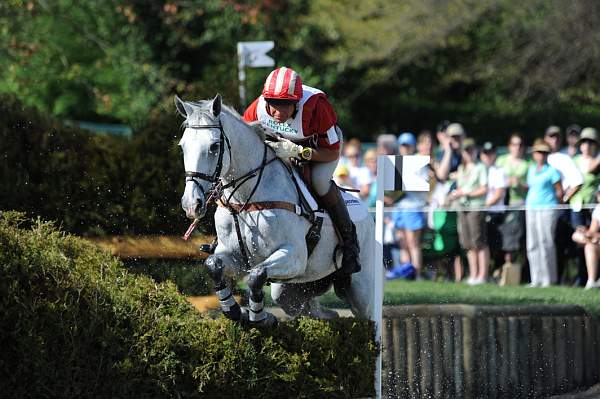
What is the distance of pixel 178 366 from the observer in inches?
237

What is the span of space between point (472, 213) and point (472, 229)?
0.58ft

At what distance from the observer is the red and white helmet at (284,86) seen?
6.93 meters

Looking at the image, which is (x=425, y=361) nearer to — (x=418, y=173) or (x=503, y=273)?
(x=418, y=173)

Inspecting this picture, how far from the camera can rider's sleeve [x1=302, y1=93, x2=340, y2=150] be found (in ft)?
23.5

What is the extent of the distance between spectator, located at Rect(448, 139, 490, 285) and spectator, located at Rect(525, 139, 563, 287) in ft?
1.65

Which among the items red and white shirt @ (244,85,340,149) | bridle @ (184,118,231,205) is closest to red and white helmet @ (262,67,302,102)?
red and white shirt @ (244,85,340,149)

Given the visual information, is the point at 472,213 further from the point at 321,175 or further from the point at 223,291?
the point at 223,291

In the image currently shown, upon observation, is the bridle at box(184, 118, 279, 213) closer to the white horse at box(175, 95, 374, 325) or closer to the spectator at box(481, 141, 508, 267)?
the white horse at box(175, 95, 374, 325)

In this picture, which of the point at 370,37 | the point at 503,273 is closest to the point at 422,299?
the point at 503,273

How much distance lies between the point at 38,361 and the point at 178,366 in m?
0.81

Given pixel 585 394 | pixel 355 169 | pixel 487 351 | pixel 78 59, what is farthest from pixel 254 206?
pixel 78 59

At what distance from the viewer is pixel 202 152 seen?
6.38m

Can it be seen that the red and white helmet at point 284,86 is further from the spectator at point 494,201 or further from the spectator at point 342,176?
the spectator at point 342,176

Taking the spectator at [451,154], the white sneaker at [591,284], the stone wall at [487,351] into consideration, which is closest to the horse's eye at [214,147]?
the stone wall at [487,351]
